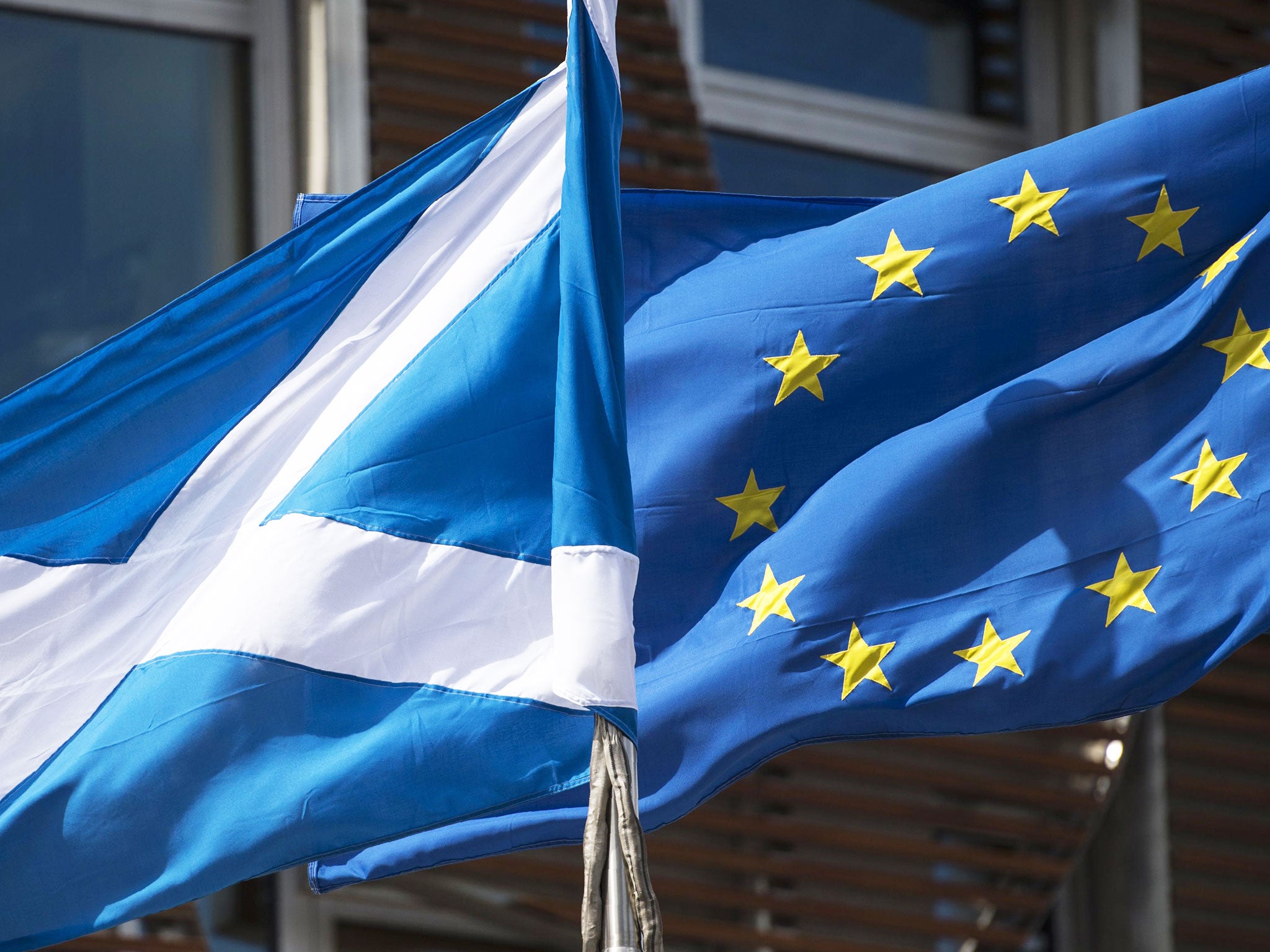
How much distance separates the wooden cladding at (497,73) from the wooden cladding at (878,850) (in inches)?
84.4

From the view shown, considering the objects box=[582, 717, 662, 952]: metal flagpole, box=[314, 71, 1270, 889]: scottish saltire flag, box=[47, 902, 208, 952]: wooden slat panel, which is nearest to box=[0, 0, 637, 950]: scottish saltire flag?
box=[582, 717, 662, 952]: metal flagpole

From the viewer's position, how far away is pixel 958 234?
3967mm

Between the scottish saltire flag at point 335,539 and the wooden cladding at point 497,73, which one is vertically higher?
the wooden cladding at point 497,73

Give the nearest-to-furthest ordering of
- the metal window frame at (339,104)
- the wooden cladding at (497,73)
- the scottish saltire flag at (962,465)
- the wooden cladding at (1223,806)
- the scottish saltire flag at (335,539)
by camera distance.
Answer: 1. the scottish saltire flag at (335,539)
2. the scottish saltire flag at (962,465)
3. the metal window frame at (339,104)
4. the wooden cladding at (497,73)
5. the wooden cladding at (1223,806)

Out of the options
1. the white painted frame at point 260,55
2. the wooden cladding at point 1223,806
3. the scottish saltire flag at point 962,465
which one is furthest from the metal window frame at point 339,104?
the wooden cladding at point 1223,806

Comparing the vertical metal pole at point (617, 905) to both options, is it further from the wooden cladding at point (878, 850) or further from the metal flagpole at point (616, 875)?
the wooden cladding at point (878, 850)

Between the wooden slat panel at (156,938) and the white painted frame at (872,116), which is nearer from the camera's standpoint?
the wooden slat panel at (156,938)

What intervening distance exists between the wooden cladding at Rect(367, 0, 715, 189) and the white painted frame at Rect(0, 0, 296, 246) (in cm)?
47

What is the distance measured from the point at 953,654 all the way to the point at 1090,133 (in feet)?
3.68

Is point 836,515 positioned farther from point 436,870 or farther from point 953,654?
point 436,870

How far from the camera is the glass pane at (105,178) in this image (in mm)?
6445

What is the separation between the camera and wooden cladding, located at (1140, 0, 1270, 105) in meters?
7.79

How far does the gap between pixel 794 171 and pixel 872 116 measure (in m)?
0.43

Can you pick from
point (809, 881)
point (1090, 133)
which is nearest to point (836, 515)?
point (1090, 133)
